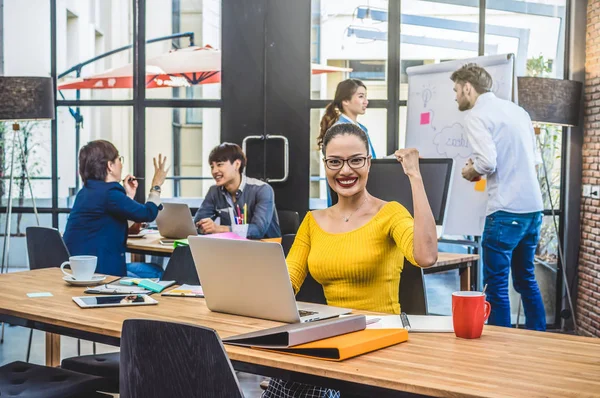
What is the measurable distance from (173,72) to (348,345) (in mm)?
4424

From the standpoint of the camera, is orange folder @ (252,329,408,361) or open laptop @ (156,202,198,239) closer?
orange folder @ (252,329,408,361)

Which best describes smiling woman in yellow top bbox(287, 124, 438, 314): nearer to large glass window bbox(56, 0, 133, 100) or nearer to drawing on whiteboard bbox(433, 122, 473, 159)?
drawing on whiteboard bbox(433, 122, 473, 159)

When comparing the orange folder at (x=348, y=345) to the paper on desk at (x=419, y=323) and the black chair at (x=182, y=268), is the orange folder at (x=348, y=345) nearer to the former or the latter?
the paper on desk at (x=419, y=323)

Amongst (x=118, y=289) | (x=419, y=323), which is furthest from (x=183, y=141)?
(x=419, y=323)

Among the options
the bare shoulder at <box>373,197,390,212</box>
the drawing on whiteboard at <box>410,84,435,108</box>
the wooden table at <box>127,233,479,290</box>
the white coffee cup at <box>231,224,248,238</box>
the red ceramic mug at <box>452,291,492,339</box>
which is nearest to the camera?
the red ceramic mug at <box>452,291,492,339</box>

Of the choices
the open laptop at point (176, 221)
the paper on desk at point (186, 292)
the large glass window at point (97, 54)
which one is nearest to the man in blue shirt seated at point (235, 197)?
the open laptop at point (176, 221)

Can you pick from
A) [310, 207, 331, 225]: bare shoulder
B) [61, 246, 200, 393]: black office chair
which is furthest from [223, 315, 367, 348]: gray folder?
[61, 246, 200, 393]: black office chair

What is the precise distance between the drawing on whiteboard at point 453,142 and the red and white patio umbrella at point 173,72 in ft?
3.72

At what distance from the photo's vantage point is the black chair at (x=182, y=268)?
3098 mm

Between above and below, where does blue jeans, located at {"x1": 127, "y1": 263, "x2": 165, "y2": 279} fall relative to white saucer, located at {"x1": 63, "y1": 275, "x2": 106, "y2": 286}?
below

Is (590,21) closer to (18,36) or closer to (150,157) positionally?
(150,157)

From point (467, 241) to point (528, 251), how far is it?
96 cm

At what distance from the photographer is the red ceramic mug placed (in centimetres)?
183

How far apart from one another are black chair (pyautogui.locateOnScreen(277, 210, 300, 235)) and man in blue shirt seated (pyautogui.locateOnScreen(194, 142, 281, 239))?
0.89ft
